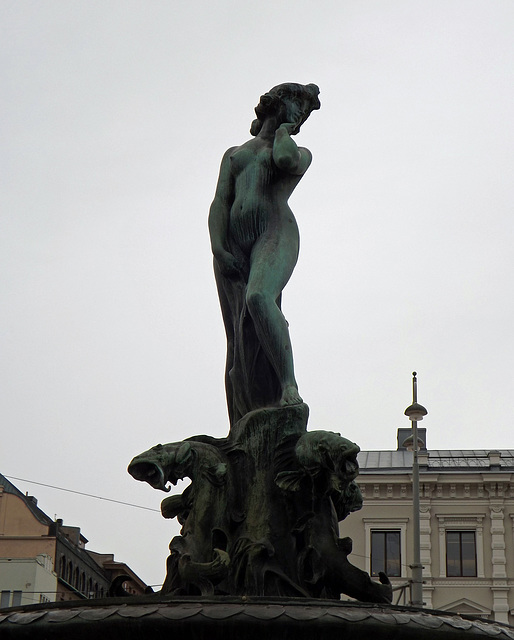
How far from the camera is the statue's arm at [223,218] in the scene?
30.0 ft

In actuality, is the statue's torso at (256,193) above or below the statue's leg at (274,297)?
above

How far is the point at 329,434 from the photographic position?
771cm

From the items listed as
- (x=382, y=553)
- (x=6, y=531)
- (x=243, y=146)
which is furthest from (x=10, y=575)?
(x=243, y=146)

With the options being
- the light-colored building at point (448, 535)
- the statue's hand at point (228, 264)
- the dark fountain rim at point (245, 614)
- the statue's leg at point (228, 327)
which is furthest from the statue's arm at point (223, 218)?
the light-colored building at point (448, 535)

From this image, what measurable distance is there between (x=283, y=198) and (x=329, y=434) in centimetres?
230

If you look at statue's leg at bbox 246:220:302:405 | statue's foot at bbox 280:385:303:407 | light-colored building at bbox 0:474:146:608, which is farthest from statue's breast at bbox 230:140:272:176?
light-colored building at bbox 0:474:146:608

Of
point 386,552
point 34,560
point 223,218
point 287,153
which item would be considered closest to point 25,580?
point 34,560

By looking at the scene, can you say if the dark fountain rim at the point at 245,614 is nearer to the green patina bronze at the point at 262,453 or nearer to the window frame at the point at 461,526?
the green patina bronze at the point at 262,453

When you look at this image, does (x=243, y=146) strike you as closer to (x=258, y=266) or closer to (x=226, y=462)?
(x=258, y=266)

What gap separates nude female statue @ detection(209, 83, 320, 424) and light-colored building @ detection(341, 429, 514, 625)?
3254cm

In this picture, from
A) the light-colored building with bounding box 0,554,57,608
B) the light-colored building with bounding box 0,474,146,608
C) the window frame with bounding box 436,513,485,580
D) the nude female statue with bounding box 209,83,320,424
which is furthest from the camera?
the light-colored building with bounding box 0,474,146,608

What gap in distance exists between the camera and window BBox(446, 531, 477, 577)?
41125mm

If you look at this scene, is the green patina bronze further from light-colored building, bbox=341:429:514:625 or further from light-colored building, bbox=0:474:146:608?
light-colored building, bbox=0:474:146:608

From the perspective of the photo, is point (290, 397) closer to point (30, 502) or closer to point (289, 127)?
point (289, 127)
